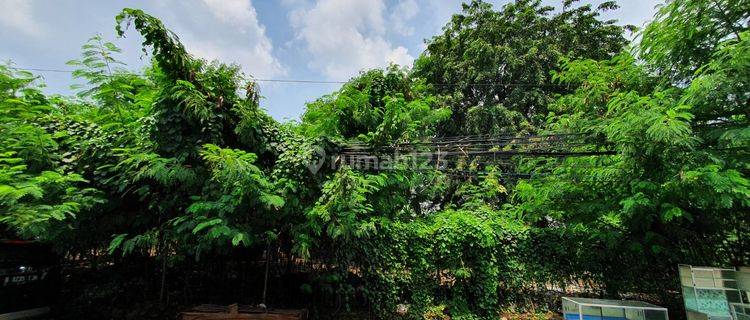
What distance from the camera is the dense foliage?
4.50 m

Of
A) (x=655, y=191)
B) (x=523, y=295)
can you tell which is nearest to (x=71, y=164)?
(x=523, y=295)

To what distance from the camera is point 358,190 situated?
4.77 m

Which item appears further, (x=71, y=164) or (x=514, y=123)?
(x=514, y=123)

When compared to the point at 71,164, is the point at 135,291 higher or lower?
lower

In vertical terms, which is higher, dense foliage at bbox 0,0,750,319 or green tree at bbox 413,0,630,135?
green tree at bbox 413,0,630,135

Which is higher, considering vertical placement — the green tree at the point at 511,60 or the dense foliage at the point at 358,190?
the green tree at the point at 511,60

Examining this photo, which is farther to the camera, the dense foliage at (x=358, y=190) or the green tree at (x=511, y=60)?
the green tree at (x=511, y=60)

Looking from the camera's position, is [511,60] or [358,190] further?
[511,60]

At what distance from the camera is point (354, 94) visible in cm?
592

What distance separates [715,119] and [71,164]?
10.1 metres

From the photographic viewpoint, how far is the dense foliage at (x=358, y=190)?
4.50 m

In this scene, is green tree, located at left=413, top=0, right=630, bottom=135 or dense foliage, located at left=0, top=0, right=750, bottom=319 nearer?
dense foliage, located at left=0, top=0, right=750, bottom=319

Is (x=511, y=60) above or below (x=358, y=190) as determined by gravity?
above

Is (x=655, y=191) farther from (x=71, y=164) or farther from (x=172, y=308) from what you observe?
(x=71, y=164)
